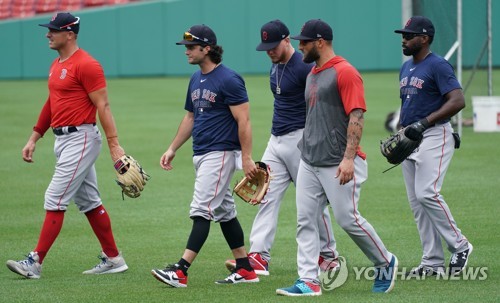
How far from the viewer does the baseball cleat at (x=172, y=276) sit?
737 cm

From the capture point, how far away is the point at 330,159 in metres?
7.01

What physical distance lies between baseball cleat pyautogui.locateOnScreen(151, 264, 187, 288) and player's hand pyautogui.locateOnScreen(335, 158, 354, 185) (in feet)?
4.95

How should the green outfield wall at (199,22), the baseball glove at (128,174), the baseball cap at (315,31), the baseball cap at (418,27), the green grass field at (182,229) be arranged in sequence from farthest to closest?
1. the green outfield wall at (199,22)
2. the baseball glove at (128,174)
3. the baseball cap at (418,27)
4. the green grass field at (182,229)
5. the baseball cap at (315,31)

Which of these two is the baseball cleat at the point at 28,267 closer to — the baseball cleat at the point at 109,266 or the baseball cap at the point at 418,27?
the baseball cleat at the point at 109,266

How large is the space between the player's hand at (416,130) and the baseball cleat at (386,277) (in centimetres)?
98

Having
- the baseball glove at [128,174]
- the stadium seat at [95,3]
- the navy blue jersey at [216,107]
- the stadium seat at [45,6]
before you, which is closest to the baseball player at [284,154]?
the navy blue jersey at [216,107]

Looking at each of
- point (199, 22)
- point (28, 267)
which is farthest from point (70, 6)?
point (28, 267)

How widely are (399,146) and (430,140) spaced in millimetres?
362

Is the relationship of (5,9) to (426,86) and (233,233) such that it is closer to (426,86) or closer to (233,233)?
(233,233)

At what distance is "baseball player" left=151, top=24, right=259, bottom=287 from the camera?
765cm

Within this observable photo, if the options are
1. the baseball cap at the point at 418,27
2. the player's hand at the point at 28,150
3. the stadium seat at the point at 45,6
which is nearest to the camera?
the baseball cap at the point at 418,27

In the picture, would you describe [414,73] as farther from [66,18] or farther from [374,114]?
[374,114]

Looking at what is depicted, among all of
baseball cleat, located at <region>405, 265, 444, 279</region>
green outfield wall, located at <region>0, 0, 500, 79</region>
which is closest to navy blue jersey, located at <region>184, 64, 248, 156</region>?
baseball cleat, located at <region>405, 265, 444, 279</region>

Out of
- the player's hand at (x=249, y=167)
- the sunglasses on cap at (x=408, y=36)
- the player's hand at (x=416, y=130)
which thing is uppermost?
the sunglasses on cap at (x=408, y=36)
